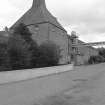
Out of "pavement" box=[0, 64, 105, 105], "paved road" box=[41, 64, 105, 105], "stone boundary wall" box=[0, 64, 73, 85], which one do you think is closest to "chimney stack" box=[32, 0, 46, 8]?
"stone boundary wall" box=[0, 64, 73, 85]

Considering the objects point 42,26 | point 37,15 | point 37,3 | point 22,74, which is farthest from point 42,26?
point 22,74

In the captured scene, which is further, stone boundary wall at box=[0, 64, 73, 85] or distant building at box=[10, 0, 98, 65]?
distant building at box=[10, 0, 98, 65]

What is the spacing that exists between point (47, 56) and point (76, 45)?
894 inches

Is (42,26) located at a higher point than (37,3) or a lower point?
lower

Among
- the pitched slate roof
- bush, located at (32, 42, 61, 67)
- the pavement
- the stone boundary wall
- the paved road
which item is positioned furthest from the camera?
the pitched slate roof

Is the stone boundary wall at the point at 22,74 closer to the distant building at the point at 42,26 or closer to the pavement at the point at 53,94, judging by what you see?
the pavement at the point at 53,94

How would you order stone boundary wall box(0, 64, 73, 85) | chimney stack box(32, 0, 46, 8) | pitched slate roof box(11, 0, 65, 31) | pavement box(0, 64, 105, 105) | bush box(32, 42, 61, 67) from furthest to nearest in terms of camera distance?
chimney stack box(32, 0, 46, 8)
pitched slate roof box(11, 0, 65, 31)
bush box(32, 42, 61, 67)
stone boundary wall box(0, 64, 73, 85)
pavement box(0, 64, 105, 105)

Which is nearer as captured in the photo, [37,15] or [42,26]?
[42,26]

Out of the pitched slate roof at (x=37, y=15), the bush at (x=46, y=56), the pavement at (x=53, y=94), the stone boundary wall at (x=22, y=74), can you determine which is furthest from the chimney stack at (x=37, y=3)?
the pavement at (x=53, y=94)

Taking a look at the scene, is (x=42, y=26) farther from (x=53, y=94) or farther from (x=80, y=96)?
(x=80, y=96)

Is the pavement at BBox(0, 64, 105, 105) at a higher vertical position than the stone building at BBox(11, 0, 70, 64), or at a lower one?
lower

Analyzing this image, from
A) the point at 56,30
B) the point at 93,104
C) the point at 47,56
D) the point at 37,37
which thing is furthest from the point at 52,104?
the point at 56,30

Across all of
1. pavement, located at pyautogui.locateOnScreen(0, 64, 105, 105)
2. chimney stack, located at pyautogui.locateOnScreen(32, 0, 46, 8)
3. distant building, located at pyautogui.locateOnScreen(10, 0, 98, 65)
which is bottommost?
pavement, located at pyautogui.locateOnScreen(0, 64, 105, 105)

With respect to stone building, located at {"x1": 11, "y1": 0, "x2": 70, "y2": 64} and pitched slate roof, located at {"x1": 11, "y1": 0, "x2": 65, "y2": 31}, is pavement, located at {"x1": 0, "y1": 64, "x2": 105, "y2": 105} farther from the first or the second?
pitched slate roof, located at {"x1": 11, "y1": 0, "x2": 65, "y2": 31}
